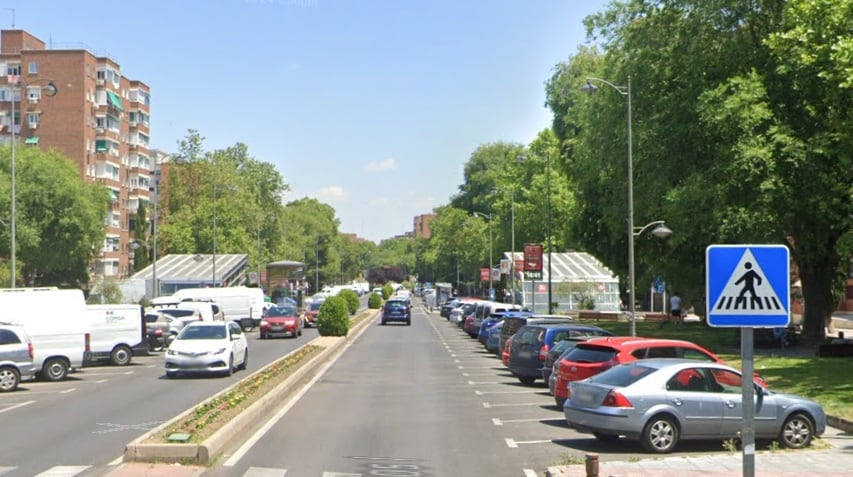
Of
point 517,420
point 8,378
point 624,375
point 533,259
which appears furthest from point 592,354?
point 533,259

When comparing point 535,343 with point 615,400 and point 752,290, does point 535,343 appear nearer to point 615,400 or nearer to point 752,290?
point 615,400

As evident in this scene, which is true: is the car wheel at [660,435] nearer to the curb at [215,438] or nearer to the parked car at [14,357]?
the curb at [215,438]

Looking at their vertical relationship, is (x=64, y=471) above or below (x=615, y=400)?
below

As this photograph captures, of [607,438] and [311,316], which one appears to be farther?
[311,316]

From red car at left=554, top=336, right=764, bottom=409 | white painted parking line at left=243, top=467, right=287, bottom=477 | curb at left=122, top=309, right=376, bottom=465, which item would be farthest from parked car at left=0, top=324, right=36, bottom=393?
white painted parking line at left=243, top=467, right=287, bottom=477

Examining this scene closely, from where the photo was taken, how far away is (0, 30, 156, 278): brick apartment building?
90.1 metres

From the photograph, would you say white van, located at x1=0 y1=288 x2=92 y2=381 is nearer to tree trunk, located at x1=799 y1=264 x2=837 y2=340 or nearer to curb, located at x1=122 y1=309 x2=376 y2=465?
curb, located at x1=122 y1=309 x2=376 y2=465

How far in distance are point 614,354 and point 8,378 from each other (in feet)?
52.4

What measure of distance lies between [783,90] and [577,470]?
25545 mm

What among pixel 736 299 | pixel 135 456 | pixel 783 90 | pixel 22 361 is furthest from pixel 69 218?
pixel 736 299

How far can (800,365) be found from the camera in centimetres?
2852

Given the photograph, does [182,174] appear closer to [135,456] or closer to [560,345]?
[560,345]

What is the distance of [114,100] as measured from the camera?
95938 mm

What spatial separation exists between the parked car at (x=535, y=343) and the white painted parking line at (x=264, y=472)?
12.9 m
